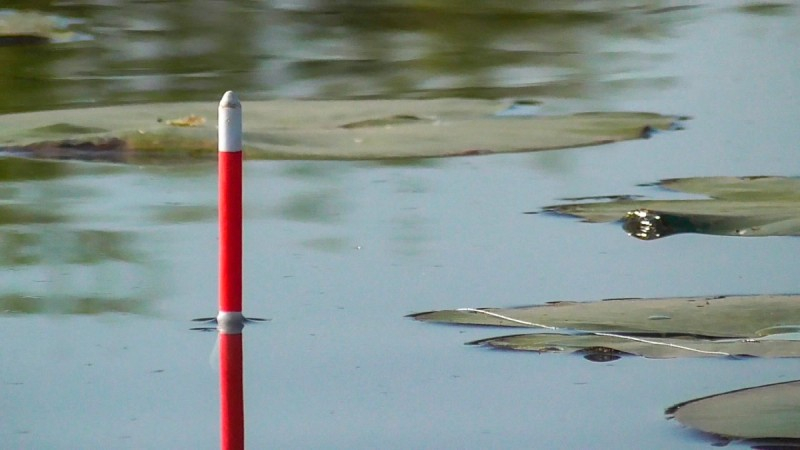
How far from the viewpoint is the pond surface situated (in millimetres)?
5367

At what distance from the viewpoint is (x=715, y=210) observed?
26.3 ft

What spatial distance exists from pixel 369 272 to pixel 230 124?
5.62 ft

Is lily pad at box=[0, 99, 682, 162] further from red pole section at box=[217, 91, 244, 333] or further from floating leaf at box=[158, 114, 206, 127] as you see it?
red pole section at box=[217, 91, 244, 333]

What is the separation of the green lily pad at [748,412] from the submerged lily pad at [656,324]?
408 mm

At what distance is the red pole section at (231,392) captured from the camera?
16.0 ft

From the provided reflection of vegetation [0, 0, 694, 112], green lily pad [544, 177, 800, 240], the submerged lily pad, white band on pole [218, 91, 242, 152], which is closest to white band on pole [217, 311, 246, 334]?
white band on pole [218, 91, 242, 152]

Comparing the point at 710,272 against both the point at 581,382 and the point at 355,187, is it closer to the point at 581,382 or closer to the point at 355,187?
the point at 581,382

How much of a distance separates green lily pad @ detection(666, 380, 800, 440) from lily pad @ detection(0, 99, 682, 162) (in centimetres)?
501

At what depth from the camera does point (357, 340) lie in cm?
630

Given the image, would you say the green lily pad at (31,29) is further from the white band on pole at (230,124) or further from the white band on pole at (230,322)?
the white band on pole at (230,124)

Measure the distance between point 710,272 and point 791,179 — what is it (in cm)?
160

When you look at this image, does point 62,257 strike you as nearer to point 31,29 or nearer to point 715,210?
point 715,210

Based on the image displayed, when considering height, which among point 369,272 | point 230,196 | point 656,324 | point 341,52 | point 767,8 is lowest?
point 656,324

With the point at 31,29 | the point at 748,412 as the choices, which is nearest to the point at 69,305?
the point at 748,412
